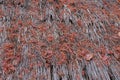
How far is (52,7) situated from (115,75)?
59.4 inches

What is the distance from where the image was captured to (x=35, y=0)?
3.30 m

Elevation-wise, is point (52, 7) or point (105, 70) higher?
point (52, 7)

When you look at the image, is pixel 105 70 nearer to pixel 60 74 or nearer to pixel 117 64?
pixel 117 64

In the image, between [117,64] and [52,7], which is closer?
[117,64]

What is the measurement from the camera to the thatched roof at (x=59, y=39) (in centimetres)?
223

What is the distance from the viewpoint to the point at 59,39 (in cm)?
261

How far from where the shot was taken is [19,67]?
7.43 ft

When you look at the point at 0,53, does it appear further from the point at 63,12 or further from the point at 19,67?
the point at 63,12

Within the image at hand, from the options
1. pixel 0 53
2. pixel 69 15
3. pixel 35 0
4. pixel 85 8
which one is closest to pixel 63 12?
pixel 69 15

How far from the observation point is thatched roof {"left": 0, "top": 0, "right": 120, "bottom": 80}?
2227 mm

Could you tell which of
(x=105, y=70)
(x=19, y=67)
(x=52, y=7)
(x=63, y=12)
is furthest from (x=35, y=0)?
(x=105, y=70)

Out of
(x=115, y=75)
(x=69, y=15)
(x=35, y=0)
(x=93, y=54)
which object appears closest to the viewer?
(x=115, y=75)

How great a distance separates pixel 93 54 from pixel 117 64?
30 cm

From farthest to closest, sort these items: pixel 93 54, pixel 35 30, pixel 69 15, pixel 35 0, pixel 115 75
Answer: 1. pixel 35 0
2. pixel 69 15
3. pixel 35 30
4. pixel 93 54
5. pixel 115 75
